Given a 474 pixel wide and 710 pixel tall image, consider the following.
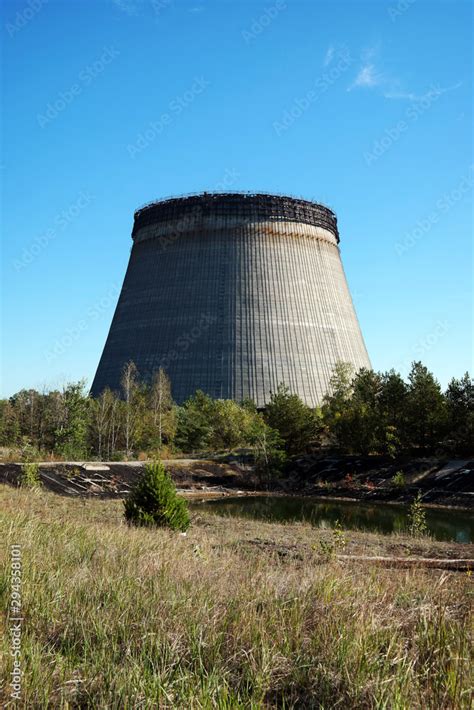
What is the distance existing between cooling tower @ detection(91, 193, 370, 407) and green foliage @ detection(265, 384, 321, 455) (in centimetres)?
324

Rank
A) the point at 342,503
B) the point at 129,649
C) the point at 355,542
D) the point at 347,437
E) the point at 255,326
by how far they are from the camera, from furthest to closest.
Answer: the point at 255,326 → the point at 347,437 → the point at 342,503 → the point at 355,542 → the point at 129,649

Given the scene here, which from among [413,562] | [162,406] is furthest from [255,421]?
[413,562]

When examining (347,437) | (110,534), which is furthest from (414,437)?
(110,534)

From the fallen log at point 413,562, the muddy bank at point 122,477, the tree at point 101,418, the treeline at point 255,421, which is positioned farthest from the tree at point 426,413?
the fallen log at point 413,562

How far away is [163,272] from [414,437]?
2035cm

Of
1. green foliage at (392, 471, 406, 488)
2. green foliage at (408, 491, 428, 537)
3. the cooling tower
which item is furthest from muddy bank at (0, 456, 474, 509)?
green foliage at (408, 491, 428, 537)

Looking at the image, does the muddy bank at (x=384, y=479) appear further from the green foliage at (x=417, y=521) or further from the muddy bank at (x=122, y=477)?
the green foliage at (x=417, y=521)

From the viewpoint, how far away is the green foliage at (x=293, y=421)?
120ft

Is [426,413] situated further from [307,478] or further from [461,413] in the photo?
[307,478]

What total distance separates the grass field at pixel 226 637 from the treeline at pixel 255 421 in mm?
24482

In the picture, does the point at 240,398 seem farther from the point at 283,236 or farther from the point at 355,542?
the point at 355,542

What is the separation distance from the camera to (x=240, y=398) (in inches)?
1618

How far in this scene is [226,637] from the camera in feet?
14.5

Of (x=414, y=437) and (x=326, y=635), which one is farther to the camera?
(x=414, y=437)
